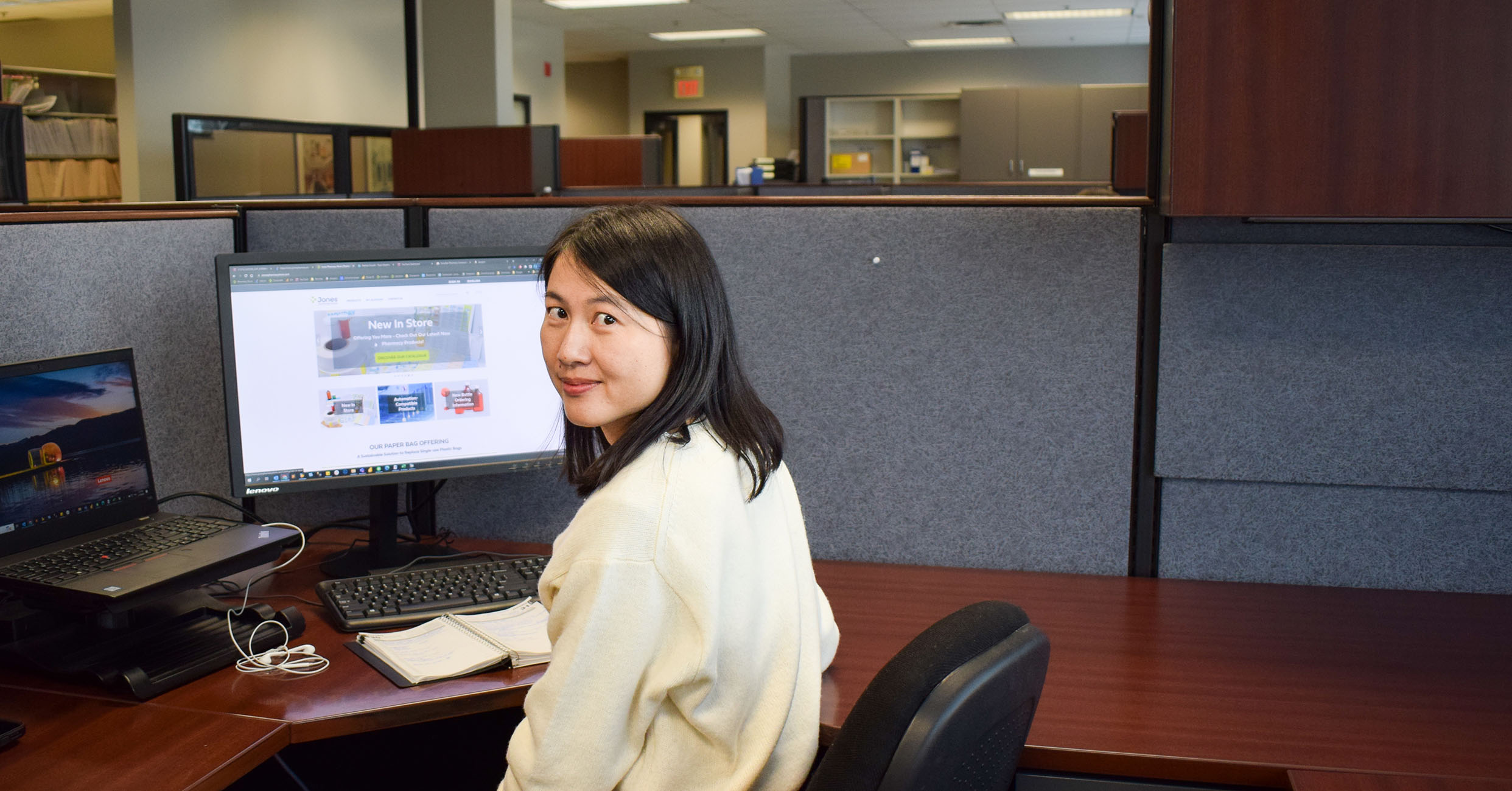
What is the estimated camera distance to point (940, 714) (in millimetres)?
582

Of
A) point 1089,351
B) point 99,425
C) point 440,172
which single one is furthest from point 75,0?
point 1089,351

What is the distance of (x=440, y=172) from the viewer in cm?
316

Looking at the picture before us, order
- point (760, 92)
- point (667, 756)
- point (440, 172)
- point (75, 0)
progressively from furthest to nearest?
1. point (760, 92)
2. point (75, 0)
3. point (440, 172)
4. point (667, 756)

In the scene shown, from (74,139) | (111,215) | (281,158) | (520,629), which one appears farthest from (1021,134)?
(520,629)

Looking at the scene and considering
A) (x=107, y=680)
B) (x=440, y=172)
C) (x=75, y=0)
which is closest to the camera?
(x=107, y=680)

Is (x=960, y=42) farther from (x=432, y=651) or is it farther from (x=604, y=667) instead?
(x=604, y=667)

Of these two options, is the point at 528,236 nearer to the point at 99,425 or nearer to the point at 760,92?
the point at 99,425

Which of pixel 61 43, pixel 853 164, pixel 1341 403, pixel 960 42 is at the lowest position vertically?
pixel 1341 403

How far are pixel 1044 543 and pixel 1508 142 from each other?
0.62 meters

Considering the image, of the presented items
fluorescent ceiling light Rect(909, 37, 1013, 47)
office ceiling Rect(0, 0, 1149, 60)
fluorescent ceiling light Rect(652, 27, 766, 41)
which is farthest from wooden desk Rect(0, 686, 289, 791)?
fluorescent ceiling light Rect(909, 37, 1013, 47)

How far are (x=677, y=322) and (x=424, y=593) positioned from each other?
554 mm

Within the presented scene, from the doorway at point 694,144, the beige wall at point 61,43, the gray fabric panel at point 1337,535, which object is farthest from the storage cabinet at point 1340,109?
the doorway at point 694,144

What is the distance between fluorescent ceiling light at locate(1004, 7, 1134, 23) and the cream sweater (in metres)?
8.14

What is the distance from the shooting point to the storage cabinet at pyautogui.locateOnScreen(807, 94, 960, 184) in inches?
405
